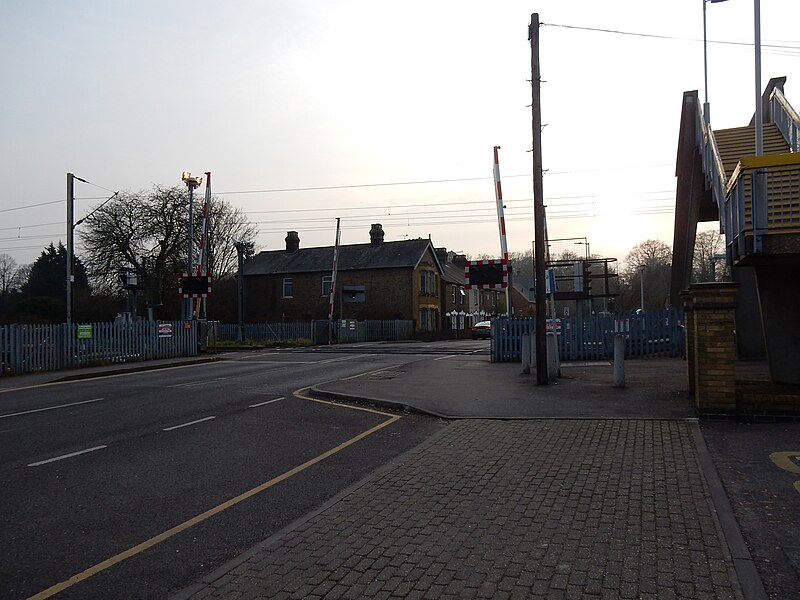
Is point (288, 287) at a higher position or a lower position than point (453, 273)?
lower

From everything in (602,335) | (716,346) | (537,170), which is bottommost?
(602,335)

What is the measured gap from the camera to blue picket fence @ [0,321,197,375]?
63.8 ft

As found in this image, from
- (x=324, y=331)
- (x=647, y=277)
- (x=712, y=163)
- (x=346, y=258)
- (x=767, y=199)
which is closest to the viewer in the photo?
(x=767, y=199)

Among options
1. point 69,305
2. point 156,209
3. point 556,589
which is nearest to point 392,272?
point 156,209

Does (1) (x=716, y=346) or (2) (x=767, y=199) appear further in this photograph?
(2) (x=767, y=199)

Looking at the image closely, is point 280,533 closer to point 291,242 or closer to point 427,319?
Answer: point 427,319

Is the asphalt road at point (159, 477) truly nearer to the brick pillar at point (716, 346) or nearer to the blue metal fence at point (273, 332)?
the brick pillar at point (716, 346)

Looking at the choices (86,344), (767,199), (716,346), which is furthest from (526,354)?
(86,344)

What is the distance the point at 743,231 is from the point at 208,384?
39.4 feet

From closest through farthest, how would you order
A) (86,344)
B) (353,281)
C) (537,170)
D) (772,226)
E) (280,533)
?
1. (280,533)
2. (772,226)
3. (537,170)
4. (86,344)
5. (353,281)

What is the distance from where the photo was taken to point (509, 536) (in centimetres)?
468

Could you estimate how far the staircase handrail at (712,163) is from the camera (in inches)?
511

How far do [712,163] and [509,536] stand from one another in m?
12.7

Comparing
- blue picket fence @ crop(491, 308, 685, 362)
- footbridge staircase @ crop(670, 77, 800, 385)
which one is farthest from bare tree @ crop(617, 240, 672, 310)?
footbridge staircase @ crop(670, 77, 800, 385)
